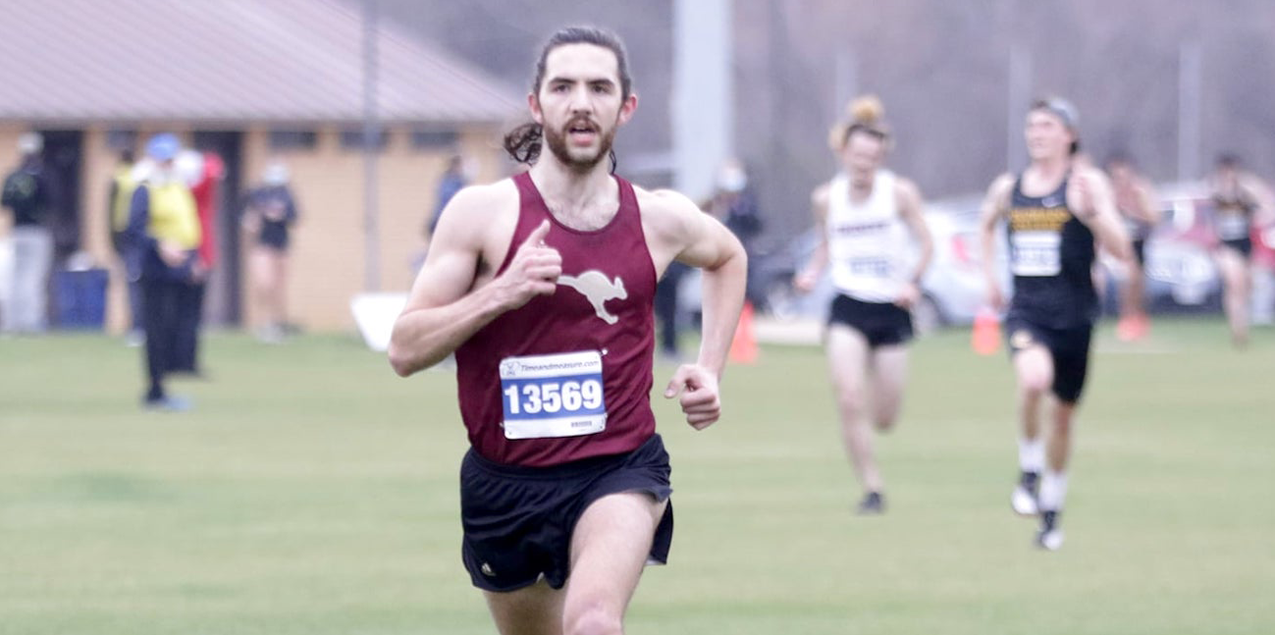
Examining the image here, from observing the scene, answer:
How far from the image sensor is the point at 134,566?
10.2 meters

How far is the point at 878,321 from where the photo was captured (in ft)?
40.8

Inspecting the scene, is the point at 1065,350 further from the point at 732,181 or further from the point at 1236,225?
the point at 1236,225

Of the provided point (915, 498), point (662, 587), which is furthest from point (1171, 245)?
point (662, 587)

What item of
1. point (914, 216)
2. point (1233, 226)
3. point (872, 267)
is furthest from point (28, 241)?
point (872, 267)

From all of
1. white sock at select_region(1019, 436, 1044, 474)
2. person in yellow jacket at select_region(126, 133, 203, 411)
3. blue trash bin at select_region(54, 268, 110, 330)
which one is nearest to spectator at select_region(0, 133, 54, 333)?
blue trash bin at select_region(54, 268, 110, 330)

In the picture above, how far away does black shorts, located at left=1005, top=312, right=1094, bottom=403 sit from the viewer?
11.3 meters

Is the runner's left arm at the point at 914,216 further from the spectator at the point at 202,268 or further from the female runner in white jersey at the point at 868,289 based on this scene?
the spectator at the point at 202,268

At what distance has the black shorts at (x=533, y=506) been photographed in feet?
19.6

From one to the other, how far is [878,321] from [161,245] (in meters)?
7.39

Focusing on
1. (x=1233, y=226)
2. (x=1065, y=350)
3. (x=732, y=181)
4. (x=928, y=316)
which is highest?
(x=732, y=181)

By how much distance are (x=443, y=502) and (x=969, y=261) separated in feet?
65.2

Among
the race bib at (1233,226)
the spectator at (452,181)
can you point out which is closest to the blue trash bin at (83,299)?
the spectator at (452,181)

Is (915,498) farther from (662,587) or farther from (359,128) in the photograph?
(359,128)

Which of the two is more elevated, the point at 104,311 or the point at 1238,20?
the point at 1238,20
